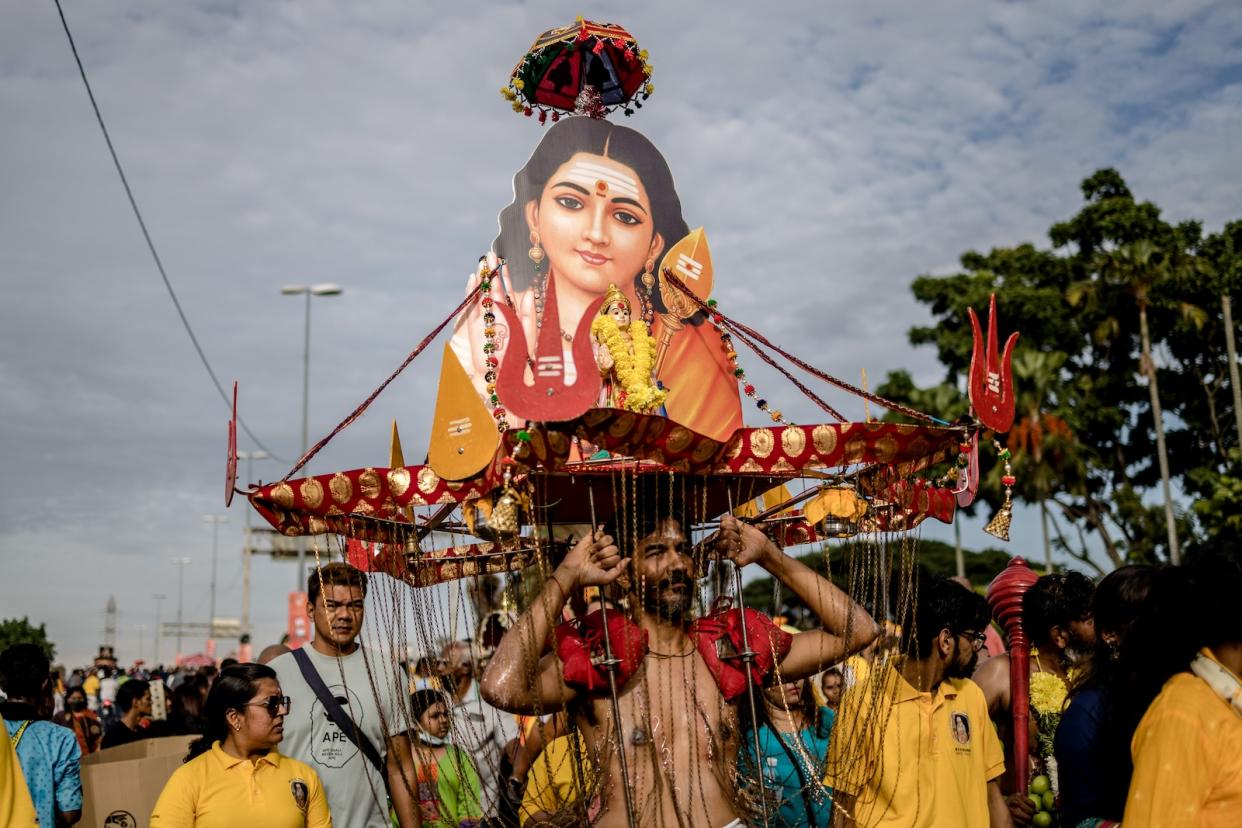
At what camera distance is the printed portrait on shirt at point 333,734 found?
4.88 m

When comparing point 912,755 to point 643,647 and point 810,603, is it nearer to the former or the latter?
point 810,603

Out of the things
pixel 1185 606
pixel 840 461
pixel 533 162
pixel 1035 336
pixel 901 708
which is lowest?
pixel 901 708

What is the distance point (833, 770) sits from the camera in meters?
3.92

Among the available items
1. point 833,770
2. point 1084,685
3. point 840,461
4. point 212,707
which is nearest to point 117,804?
point 212,707

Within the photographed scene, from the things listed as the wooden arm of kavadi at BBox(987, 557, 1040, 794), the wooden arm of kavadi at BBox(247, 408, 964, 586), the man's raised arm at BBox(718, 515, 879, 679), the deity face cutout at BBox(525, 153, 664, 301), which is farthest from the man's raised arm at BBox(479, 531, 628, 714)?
the deity face cutout at BBox(525, 153, 664, 301)

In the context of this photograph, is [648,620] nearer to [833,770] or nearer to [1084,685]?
[833,770]

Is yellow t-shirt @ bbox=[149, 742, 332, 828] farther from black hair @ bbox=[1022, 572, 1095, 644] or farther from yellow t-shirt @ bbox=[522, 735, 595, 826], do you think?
black hair @ bbox=[1022, 572, 1095, 644]

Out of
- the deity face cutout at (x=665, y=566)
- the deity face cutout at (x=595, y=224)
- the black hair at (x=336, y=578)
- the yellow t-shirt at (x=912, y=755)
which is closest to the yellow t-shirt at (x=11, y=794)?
the black hair at (x=336, y=578)

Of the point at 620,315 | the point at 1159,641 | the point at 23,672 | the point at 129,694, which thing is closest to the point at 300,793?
the point at 23,672

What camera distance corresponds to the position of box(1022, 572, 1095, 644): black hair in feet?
16.6

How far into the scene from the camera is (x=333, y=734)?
4918 millimetres

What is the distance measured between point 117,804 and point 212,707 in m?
1.20

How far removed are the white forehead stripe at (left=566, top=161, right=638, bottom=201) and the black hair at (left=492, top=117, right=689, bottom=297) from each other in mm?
74

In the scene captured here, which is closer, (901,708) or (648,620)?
(648,620)
